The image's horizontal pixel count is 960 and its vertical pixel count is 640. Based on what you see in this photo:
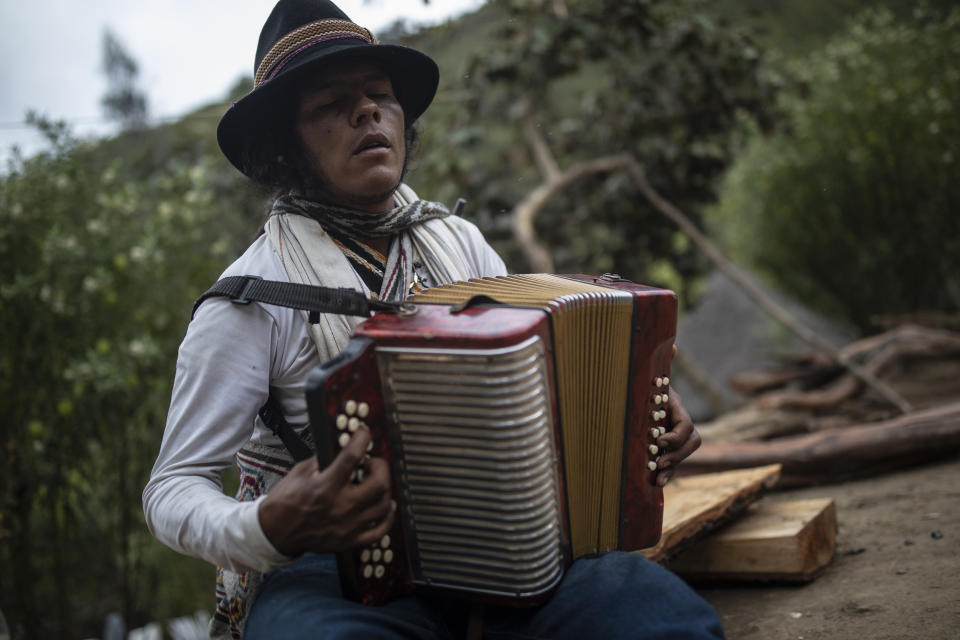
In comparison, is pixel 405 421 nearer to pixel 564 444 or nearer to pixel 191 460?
pixel 564 444

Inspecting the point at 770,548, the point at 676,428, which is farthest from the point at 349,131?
the point at 770,548

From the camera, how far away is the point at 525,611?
5.64 feet

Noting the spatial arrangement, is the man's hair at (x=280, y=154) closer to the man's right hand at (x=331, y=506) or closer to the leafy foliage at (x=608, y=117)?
the man's right hand at (x=331, y=506)

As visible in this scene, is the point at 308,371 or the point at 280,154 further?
the point at 280,154

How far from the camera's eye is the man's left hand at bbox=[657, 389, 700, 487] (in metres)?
1.92

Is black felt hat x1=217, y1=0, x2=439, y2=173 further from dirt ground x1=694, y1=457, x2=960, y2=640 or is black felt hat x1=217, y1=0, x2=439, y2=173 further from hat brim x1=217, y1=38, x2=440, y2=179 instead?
dirt ground x1=694, y1=457, x2=960, y2=640

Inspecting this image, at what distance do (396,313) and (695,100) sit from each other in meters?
4.67

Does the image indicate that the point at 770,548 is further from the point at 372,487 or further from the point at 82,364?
the point at 82,364

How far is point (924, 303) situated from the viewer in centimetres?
646

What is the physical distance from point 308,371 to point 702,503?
1.57m

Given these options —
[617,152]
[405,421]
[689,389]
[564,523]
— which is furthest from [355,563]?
[689,389]

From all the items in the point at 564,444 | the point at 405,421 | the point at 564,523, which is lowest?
the point at 564,523

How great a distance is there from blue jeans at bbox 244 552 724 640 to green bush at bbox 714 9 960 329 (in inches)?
178

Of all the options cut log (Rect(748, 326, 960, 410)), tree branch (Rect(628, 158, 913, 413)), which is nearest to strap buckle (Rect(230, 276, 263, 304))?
cut log (Rect(748, 326, 960, 410))
